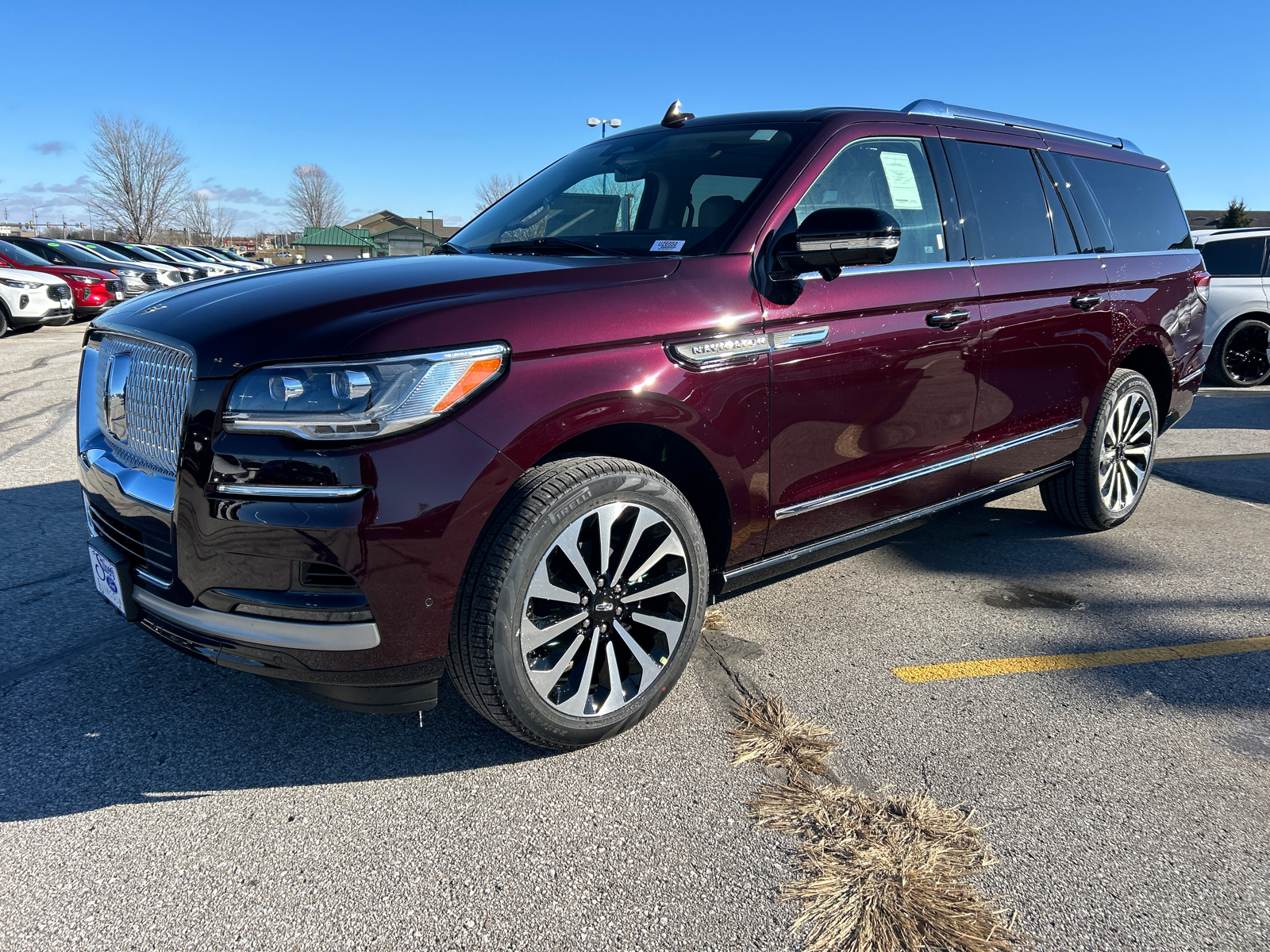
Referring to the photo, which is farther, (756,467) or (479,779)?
(756,467)

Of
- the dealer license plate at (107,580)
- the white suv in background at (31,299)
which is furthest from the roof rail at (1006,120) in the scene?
the white suv in background at (31,299)

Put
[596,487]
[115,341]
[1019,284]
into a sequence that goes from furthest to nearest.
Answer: [1019,284], [115,341], [596,487]

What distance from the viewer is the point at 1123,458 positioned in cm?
475

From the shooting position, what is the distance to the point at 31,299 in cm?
1395

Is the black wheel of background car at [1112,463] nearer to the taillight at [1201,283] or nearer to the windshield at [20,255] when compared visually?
the taillight at [1201,283]

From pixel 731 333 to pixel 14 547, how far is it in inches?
139

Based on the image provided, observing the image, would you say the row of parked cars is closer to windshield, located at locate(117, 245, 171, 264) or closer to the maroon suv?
windshield, located at locate(117, 245, 171, 264)

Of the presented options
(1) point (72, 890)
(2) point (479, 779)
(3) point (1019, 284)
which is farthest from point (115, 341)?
(3) point (1019, 284)

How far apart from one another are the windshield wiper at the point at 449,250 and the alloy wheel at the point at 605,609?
141cm

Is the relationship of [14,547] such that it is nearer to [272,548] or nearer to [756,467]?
[272,548]

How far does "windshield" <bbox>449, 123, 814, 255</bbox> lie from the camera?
3.03 metres

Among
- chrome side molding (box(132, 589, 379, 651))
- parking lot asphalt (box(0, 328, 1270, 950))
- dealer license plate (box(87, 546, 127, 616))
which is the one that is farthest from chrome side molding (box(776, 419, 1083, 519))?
dealer license plate (box(87, 546, 127, 616))

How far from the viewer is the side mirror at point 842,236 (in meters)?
2.72

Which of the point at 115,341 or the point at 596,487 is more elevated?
the point at 115,341
